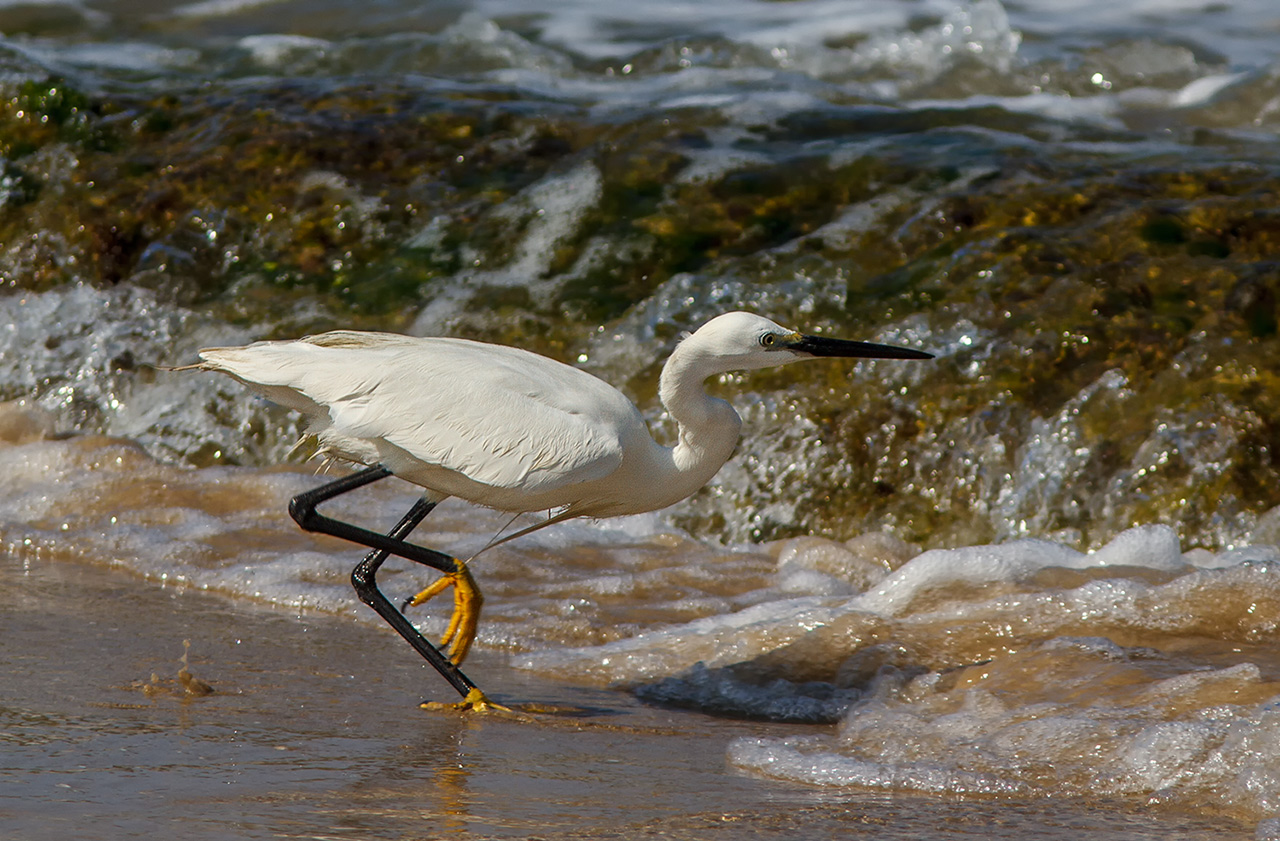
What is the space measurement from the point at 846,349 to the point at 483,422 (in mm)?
1042

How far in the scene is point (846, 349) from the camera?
14.1 ft

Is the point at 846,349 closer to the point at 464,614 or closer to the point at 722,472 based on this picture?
the point at 464,614

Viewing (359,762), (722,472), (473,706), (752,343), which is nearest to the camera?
(359,762)

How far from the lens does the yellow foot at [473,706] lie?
4.05m

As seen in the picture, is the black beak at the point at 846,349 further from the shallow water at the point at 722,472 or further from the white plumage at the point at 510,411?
the shallow water at the point at 722,472

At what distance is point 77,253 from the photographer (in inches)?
335

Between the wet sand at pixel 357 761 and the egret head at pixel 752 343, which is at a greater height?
the egret head at pixel 752 343

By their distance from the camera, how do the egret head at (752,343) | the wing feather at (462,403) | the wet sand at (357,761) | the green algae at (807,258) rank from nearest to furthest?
1. the wet sand at (357,761)
2. the wing feather at (462,403)
3. the egret head at (752,343)
4. the green algae at (807,258)

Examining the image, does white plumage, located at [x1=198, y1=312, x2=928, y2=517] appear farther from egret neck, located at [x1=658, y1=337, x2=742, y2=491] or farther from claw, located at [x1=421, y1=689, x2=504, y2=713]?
claw, located at [x1=421, y1=689, x2=504, y2=713]

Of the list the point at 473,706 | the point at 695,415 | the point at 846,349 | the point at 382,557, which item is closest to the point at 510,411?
the point at 695,415

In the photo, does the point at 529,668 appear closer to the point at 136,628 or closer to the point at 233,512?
the point at 136,628

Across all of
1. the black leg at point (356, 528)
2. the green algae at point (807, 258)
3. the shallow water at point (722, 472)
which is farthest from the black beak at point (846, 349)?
the green algae at point (807, 258)

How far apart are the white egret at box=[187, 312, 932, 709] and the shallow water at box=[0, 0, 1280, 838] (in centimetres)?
44

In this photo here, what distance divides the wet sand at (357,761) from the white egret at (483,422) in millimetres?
332
